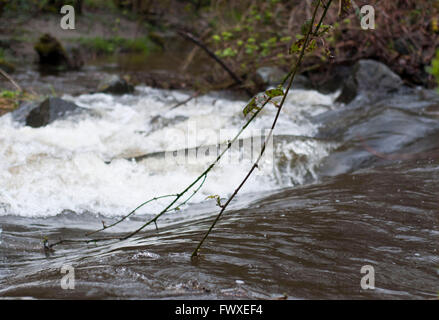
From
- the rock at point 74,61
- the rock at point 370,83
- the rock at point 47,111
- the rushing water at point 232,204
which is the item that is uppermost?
the rock at point 74,61

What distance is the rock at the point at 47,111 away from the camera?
245 inches

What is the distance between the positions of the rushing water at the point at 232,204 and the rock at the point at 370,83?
1.50 feet

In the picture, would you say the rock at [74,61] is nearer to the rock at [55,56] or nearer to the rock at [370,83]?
the rock at [55,56]

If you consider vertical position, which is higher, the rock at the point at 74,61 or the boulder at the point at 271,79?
the rock at the point at 74,61

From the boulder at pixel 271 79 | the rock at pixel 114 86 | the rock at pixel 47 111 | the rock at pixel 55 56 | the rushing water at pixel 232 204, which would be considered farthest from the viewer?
the rock at pixel 55 56

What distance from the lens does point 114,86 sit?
29.9 ft

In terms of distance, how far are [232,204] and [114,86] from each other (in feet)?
19.5

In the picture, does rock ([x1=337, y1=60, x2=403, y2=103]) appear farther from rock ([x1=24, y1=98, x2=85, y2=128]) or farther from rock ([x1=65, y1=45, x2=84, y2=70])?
rock ([x1=65, y1=45, x2=84, y2=70])

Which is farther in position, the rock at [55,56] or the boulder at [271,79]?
the rock at [55,56]

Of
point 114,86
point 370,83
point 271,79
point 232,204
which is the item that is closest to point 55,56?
point 114,86

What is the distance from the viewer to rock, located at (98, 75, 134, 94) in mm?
9070

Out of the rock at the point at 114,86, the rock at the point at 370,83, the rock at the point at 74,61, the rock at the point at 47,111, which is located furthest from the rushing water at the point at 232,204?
the rock at the point at 74,61

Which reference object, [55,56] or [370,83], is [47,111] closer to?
[370,83]
